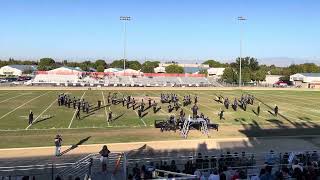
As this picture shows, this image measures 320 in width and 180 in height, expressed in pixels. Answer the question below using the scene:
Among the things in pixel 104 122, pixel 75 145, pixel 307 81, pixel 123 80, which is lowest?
pixel 75 145

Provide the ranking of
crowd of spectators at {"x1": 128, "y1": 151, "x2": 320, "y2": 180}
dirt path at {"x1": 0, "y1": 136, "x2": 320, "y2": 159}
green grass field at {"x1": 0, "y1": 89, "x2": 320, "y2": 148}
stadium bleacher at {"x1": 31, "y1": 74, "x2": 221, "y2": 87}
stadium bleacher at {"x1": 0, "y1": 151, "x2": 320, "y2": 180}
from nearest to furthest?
crowd of spectators at {"x1": 128, "y1": 151, "x2": 320, "y2": 180}, stadium bleacher at {"x1": 0, "y1": 151, "x2": 320, "y2": 180}, dirt path at {"x1": 0, "y1": 136, "x2": 320, "y2": 159}, green grass field at {"x1": 0, "y1": 89, "x2": 320, "y2": 148}, stadium bleacher at {"x1": 31, "y1": 74, "x2": 221, "y2": 87}

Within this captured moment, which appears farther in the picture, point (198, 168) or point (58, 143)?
point (58, 143)

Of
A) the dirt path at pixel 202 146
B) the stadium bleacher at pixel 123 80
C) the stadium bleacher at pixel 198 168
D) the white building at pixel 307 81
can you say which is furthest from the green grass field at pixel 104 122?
the white building at pixel 307 81

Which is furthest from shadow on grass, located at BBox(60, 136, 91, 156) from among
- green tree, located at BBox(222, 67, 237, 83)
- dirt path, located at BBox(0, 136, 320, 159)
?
green tree, located at BBox(222, 67, 237, 83)

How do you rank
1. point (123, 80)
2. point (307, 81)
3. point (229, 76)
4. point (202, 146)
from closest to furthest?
point (202, 146), point (123, 80), point (229, 76), point (307, 81)

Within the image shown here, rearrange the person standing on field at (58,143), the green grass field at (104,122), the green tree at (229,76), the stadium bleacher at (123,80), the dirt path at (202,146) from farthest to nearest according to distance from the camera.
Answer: the green tree at (229,76), the stadium bleacher at (123,80), the green grass field at (104,122), the dirt path at (202,146), the person standing on field at (58,143)

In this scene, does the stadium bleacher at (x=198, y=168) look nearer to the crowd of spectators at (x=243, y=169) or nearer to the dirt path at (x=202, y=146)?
the crowd of spectators at (x=243, y=169)

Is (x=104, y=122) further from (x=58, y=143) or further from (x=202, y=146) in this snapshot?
(x=58, y=143)

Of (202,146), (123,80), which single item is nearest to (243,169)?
(202,146)

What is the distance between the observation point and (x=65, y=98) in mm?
41094

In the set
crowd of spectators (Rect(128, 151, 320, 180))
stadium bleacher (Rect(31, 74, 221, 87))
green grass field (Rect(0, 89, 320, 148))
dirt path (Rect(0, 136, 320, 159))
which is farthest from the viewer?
stadium bleacher (Rect(31, 74, 221, 87))

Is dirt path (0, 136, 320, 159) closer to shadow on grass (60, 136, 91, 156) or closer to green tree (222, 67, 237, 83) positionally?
shadow on grass (60, 136, 91, 156)

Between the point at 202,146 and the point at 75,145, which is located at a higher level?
the point at 75,145

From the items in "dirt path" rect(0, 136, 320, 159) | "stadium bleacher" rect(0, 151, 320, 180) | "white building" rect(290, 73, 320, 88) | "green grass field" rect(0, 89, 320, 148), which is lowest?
"dirt path" rect(0, 136, 320, 159)
